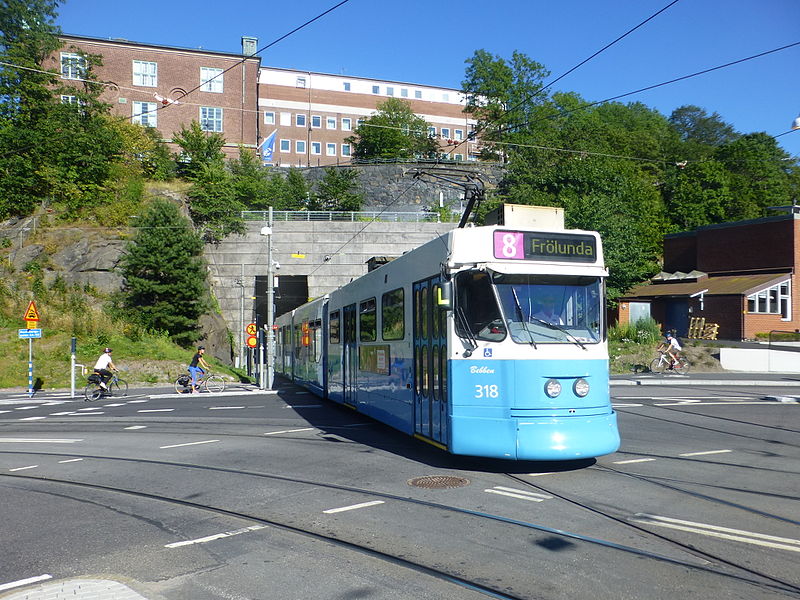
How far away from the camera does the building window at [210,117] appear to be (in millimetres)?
72188

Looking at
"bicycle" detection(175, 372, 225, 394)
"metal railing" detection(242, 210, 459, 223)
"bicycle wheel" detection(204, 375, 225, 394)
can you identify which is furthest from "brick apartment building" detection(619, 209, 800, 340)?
"bicycle" detection(175, 372, 225, 394)

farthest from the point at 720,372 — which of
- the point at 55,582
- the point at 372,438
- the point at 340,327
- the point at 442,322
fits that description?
the point at 55,582

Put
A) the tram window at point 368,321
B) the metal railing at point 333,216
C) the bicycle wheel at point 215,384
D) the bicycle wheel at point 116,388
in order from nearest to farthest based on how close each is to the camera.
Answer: the tram window at point 368,321
the bicycle wheel at point 116,388
the bicycle wheel at point 215,384
the metal railing at point 333,216

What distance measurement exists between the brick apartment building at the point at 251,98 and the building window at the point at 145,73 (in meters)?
0.10

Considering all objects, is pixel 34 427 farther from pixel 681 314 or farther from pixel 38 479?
pixel 681 314

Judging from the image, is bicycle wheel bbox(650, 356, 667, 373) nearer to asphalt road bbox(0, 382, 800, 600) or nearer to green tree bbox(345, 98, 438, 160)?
asphalt road bbox(0, 382, 800, 600)

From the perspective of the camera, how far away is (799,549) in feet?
19.4

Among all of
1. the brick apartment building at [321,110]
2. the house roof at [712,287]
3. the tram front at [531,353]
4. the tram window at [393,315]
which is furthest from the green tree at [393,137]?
the tram front at [531,353]

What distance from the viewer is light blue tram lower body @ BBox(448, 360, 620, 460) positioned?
8.88 meters

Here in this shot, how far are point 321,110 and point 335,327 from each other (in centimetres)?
8110

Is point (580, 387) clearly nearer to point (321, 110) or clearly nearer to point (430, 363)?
point (430, 363)

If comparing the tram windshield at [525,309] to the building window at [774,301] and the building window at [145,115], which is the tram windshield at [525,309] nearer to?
the building window at [774,301]

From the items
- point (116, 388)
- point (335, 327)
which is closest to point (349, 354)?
point (335, 327)

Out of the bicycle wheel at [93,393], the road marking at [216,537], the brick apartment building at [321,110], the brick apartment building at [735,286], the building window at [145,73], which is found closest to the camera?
the road marking at [216,537]
